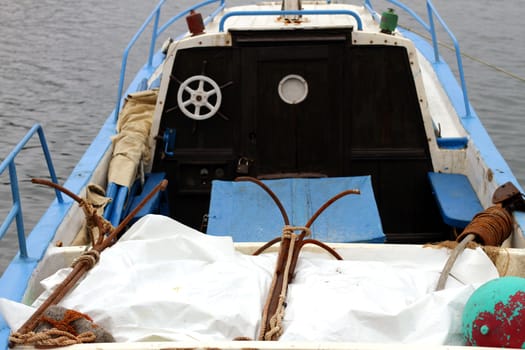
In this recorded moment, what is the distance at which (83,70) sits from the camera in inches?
543

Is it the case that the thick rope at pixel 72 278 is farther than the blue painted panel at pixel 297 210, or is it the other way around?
the blue painted panel at pixel 297 210

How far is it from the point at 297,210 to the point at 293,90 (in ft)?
3.56

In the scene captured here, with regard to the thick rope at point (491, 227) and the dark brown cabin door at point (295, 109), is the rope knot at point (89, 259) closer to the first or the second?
the thick rope at point (491, 227)

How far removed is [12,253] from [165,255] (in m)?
4.51

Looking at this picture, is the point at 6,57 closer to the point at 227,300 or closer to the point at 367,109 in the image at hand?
the point at 367,109

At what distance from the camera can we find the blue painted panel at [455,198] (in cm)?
542

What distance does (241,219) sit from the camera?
17.6 feet

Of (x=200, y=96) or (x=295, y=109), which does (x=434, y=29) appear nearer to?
(x=295, y=109)

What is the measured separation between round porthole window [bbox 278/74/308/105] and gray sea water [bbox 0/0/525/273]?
3.47 meters

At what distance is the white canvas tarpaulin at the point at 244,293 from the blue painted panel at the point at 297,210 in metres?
1.29

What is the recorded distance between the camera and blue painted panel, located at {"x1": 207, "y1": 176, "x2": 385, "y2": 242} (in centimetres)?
513

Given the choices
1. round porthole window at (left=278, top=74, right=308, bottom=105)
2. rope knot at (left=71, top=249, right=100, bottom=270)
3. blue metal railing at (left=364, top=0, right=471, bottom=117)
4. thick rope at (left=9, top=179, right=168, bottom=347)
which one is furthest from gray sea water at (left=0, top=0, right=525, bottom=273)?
rope knot at (left=71, top=249, right=100, bottom=270)

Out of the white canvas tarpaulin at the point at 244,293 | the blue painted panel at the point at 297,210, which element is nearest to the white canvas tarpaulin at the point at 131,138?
the blue painted panel at the point at 297,210

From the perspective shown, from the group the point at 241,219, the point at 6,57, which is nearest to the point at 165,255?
the point at 241,219
